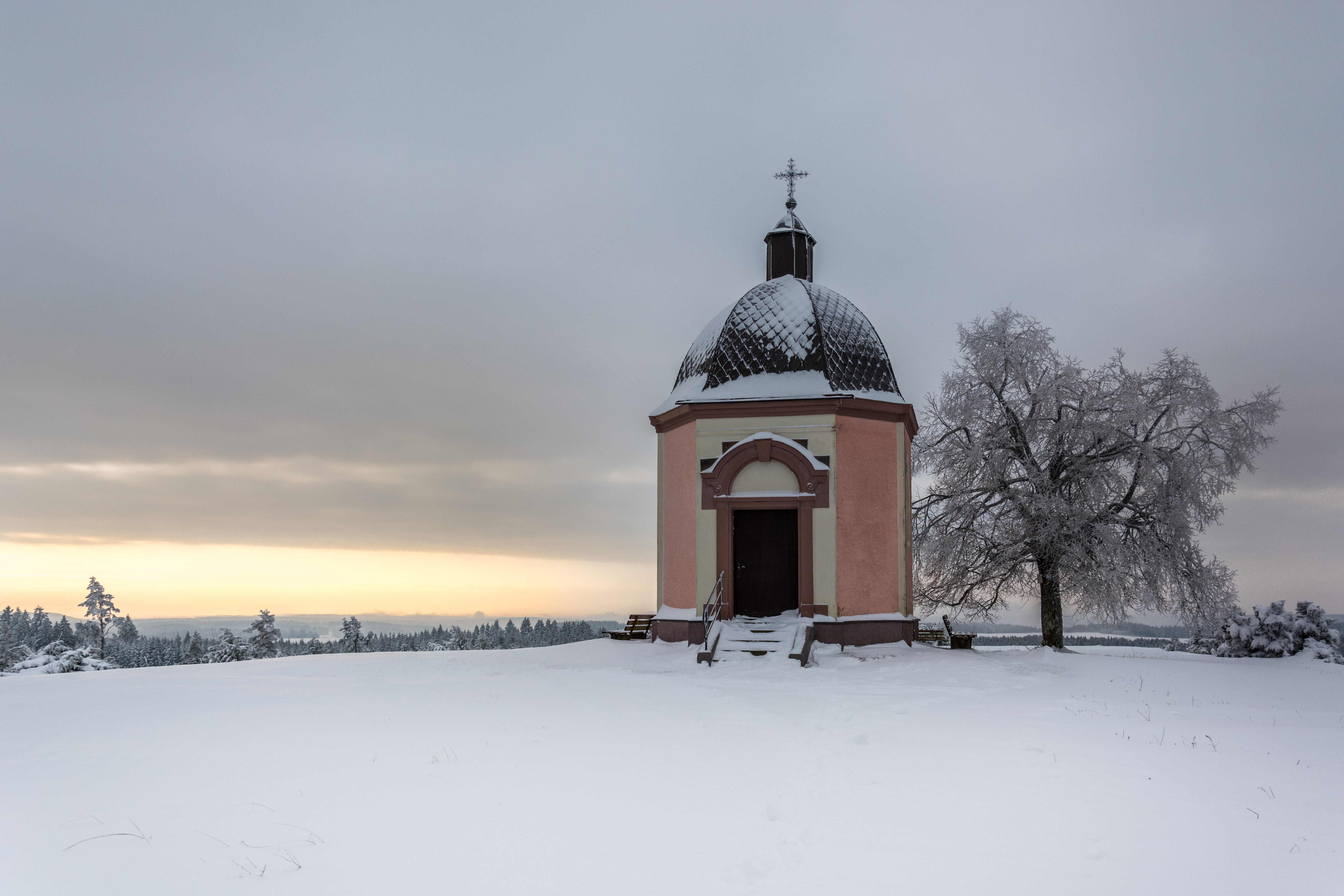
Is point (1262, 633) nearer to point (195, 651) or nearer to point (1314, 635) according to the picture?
point (1314, 635)

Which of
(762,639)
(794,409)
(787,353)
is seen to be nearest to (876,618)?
(762,639)

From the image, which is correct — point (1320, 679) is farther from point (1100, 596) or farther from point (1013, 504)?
point (1013, 504)

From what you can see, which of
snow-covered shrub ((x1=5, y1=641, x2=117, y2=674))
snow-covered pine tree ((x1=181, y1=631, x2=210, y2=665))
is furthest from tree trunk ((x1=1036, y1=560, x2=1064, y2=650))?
snow-covered pine tree ((x1=181, y1=631, x2=210, y2=665))

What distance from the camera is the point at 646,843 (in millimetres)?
5418

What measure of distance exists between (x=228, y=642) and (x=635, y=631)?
1246 inches

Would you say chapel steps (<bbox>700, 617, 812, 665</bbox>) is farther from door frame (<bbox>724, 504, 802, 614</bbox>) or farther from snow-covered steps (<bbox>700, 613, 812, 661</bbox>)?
door frame (<bbox>724, 504, 802, 614</bbox>)

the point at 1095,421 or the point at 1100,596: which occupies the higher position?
the point at 1095,421

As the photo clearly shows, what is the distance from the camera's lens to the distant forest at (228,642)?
36094 millimetres

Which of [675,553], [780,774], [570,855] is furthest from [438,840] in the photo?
[675,553]

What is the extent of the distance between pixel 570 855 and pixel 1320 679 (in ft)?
55.0

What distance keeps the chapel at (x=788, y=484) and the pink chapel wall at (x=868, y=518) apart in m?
0.03

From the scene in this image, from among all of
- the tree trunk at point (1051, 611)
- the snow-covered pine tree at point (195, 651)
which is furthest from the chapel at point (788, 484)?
the snow-covered pine tree at point (195, 651)

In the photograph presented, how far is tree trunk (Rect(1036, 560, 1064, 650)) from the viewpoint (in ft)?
67.6

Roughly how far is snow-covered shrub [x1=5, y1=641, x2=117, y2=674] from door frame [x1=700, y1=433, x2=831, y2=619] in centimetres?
1803
